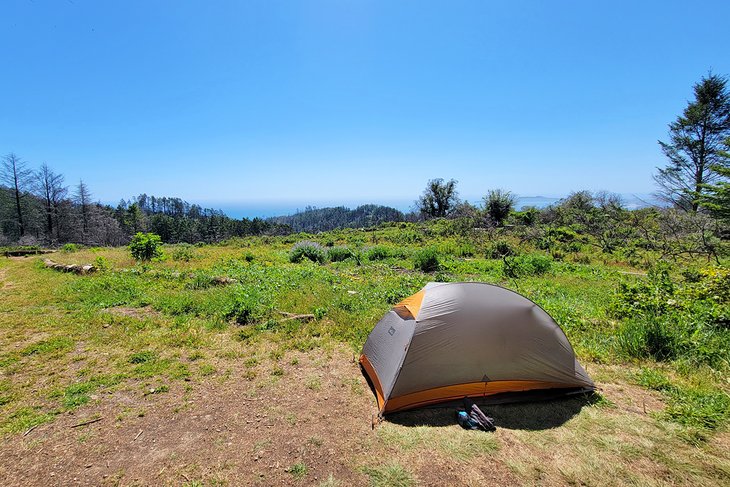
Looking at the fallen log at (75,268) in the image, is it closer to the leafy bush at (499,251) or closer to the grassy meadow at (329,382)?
Result: the grassy meadow at (329,382)

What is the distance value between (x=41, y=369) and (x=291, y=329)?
443 centimetres

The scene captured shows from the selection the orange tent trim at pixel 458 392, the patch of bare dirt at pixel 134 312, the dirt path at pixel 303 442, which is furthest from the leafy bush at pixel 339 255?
the orange tent trim at pixel 458 392

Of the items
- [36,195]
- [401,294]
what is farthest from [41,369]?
[36,195]

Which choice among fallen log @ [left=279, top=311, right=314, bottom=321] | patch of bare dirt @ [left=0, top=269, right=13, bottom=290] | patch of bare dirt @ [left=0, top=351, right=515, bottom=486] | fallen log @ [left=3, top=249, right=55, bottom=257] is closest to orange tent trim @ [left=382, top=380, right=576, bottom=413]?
patch of bare dirt @ [left=0, top=351, right=515, bottom=486]

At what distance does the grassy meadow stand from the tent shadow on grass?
27 millimetres

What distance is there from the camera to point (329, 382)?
531 centimetres

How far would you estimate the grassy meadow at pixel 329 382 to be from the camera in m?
3.48

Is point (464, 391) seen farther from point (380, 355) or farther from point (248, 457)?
point (248, 457)

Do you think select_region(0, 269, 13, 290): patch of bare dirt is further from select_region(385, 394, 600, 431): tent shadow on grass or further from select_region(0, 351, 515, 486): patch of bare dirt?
select_region(385, 394, 600, 431): tent shadow on grass

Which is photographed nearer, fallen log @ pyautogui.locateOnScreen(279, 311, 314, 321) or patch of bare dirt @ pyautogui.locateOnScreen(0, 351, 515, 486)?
patch of bare dirt @ pyautogui.locateOnScreen(0, 351, 515, 486)

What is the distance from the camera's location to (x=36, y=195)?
113ft

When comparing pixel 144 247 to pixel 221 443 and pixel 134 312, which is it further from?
pixel 221 443

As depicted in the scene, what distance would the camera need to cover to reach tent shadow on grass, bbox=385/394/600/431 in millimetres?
4247

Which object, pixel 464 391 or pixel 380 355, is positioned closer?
pixel 464 391
